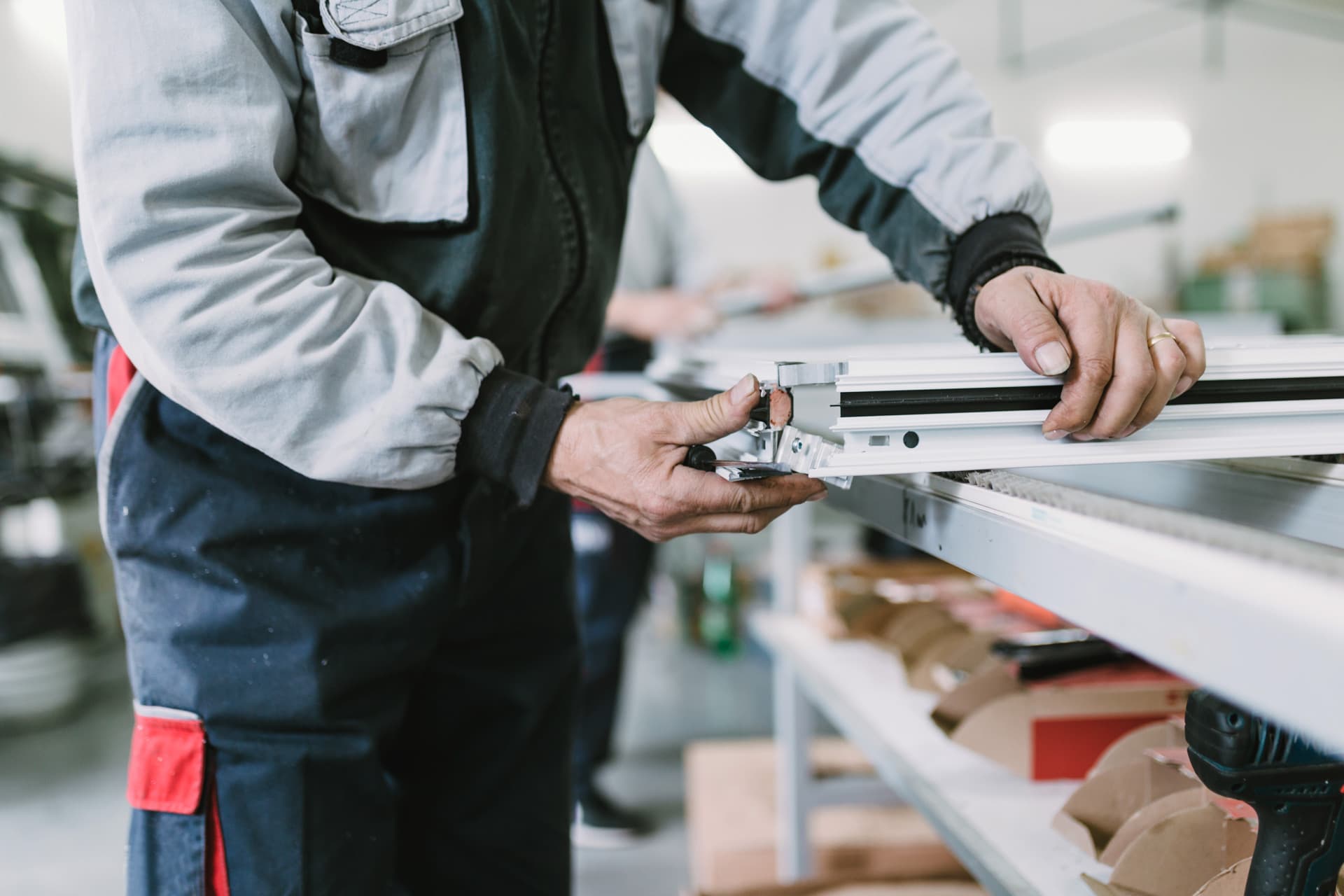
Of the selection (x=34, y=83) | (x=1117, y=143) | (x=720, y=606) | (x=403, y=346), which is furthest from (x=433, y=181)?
(x=1117, y=143)

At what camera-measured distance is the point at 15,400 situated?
2641mm

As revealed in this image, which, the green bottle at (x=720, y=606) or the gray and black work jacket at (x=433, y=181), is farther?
the green bottle at (x=720, y=606)

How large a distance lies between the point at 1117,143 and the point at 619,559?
17.3 feet

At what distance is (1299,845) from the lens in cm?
53

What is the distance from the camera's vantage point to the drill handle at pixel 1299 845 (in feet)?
1.74

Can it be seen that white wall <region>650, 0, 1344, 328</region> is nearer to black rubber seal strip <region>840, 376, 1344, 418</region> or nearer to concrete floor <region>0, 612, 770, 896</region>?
concrete floor <region>0, 612, 770, 896</region>

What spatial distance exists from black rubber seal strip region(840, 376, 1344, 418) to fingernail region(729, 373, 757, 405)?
0.18 ft

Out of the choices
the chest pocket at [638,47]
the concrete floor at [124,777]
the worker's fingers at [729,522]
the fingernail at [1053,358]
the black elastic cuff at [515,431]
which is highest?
the chest pocket at [638,47]

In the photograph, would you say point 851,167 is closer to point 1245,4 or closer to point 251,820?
point 251,820

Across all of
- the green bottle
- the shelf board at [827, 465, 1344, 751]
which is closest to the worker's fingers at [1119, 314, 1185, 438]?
the shelf board at [827, 465, 1344, 751]

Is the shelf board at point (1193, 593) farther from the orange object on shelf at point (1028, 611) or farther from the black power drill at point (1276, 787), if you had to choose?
the orange object on shelf at point (1028, 611)

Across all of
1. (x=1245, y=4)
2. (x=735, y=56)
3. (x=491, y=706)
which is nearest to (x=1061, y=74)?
(x=1245, y=4)

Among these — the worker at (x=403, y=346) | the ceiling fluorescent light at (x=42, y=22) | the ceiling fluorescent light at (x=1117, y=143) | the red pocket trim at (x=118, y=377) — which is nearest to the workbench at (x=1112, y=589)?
the worker at (x=403, y=346)

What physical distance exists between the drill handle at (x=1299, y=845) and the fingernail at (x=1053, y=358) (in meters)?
0.29
